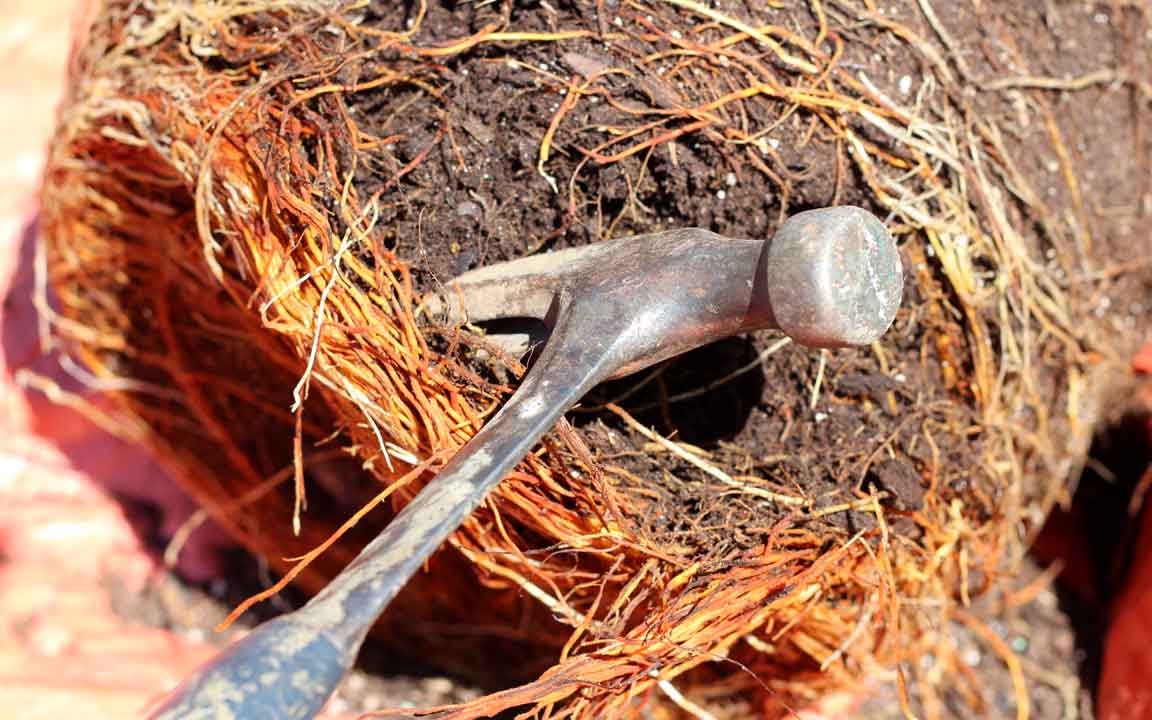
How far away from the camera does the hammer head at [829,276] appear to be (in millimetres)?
828

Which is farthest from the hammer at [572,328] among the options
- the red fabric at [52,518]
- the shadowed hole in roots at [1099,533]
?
the shadowed hole in roots at [1099,533]

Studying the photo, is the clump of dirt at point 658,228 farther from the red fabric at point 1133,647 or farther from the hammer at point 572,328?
the red fabric at point 1133,647

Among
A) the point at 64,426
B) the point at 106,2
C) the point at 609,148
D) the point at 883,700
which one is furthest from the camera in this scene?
the point at 64,426

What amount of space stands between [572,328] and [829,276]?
0.69 feet

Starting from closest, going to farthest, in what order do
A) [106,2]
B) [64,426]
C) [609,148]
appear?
[609,148], [106,2], [64,426]

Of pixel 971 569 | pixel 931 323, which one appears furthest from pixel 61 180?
pixel 971 569

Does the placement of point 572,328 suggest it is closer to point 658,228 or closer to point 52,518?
point 658,228

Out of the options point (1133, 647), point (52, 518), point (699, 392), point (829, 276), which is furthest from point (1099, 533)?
point (52, 518)

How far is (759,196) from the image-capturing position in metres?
1.01

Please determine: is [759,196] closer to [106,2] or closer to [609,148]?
[609,148]

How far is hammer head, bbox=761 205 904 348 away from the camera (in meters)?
0.83

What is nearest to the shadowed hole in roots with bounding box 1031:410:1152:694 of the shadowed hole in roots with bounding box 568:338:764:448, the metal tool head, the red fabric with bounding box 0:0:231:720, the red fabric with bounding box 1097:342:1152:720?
the red fabric with bounding box 1097:342:1152:720

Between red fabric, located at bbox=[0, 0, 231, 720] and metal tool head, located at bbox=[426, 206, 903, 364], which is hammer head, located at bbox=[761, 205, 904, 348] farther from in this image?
red fabric, located at bbox=[0, 0, 231, 720]

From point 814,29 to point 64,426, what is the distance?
121 centimetres
